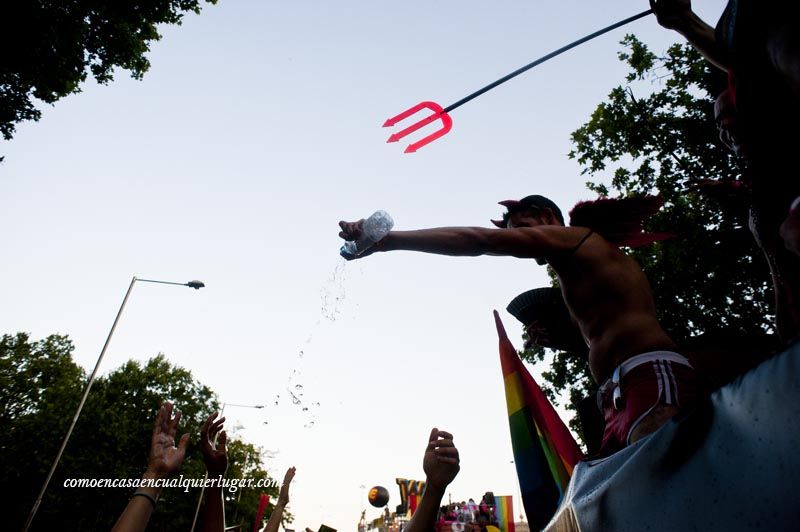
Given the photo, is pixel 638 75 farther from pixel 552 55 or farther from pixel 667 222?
pixel 552 55

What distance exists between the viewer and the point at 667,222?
10547 millimetres

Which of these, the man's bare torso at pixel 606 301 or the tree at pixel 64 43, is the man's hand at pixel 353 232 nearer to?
the man's bare torso at pixel 606 301

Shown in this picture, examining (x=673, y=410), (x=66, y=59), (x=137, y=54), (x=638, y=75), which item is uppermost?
(x=638, y=75)

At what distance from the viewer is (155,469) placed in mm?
2805

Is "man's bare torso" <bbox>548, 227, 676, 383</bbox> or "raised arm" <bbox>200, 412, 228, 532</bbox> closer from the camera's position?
"man's bare torso" <bbox>548, 227, 676, 383</bbox>

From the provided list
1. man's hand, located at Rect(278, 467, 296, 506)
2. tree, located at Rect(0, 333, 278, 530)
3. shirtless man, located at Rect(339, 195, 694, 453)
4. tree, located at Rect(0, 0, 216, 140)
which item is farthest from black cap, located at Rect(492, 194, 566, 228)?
tree, located at Rect(0, 333, 278, 530)

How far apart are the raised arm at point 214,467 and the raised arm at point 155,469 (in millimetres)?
212

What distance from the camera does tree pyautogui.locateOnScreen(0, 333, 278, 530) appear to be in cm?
2783

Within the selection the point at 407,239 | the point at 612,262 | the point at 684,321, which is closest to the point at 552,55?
the point at 612,262

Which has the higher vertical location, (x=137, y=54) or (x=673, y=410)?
(x=137, y=54)

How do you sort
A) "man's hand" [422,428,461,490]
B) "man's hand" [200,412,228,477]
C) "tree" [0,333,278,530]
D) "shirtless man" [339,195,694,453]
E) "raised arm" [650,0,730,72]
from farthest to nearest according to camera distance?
"tree" [0,333,278,530] → "man's hand" [200,412,228,477] → "raised arm" [650,0,730,72] → "man's hand" [422,428,461,490] → "shirtless man" [339,195,694,453]

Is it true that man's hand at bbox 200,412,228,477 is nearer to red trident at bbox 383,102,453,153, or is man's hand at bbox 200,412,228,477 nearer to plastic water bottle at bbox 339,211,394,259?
plastic water bottle at bbox 339,211,394,259

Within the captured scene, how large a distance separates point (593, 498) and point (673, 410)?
1261 mm

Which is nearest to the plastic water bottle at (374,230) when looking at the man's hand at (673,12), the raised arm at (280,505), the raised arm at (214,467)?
the raised arm at (214,467)
